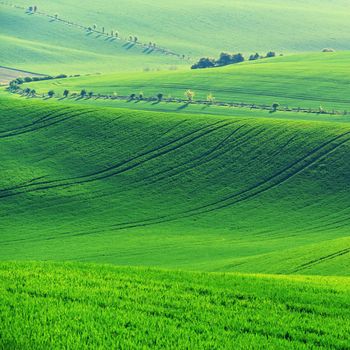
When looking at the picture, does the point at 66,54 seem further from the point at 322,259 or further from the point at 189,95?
the point at 322,259

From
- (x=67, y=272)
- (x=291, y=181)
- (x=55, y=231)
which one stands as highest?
(x=67, y=272)

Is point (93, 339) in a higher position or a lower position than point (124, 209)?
higher

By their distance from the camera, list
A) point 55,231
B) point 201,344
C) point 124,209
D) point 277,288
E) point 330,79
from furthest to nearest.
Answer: point 330,79 < point 124,209 < point 55,231 < point 277,288 < point 201,344

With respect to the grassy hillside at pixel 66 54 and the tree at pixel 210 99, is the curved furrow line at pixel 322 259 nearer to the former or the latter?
the tree at pixel 210 99

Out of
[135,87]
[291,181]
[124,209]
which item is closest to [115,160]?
[124,209]

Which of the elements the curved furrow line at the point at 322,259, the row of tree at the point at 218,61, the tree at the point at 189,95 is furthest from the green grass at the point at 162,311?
the row of tree at the point at 218,61

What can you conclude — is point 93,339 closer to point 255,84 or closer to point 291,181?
point 291,181

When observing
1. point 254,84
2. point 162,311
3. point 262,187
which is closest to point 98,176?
point 262,187
